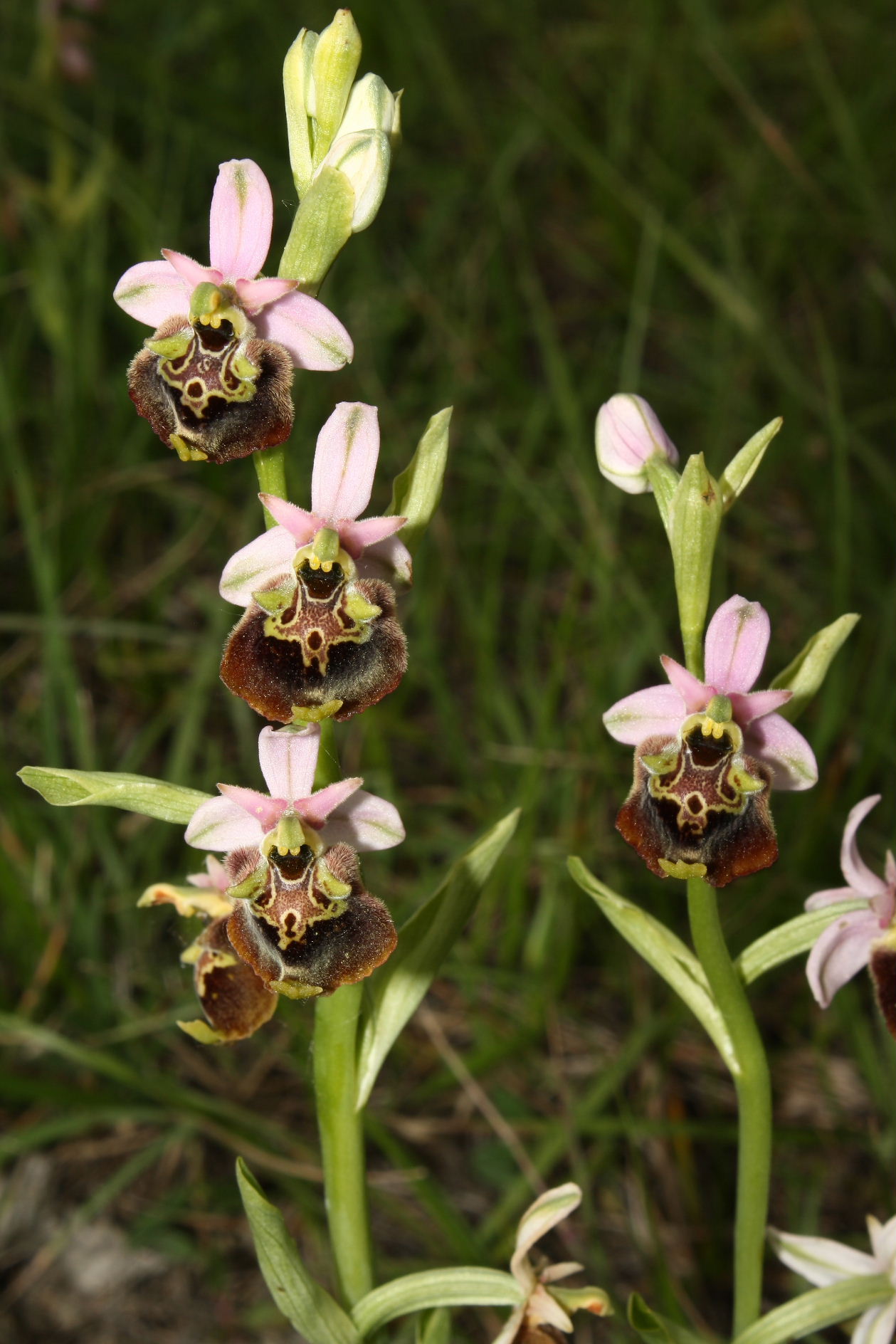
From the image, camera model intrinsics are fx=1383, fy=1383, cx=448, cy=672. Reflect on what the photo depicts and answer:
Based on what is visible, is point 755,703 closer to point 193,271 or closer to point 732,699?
point 732,699

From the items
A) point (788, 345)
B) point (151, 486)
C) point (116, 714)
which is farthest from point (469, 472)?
point (788, 345)

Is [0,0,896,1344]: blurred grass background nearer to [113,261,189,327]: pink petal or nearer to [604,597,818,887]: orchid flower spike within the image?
[604,597,818,887]: orchid flower spike

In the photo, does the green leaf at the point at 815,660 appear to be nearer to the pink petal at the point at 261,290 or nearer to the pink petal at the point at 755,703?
the pink petal at the point at 755,703

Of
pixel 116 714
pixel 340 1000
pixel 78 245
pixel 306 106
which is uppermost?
pixel 306 106

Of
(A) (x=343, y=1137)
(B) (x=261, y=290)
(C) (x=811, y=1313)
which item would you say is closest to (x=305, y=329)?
(B) (x=261, y=290)

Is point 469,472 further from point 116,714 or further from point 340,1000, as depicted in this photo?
point 340,1000

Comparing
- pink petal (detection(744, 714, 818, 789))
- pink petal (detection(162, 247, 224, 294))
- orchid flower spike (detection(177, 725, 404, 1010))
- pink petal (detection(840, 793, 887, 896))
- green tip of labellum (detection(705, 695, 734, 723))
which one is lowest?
pink petal (detection(840, 793, 887, 896))

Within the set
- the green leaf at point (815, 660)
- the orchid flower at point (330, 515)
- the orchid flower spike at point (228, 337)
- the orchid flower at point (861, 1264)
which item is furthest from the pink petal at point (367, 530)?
the orchid flower at point (861, 1264)

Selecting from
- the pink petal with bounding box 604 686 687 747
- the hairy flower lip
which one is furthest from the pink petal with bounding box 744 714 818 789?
the pink petal with bounding box 604 686 687 747
